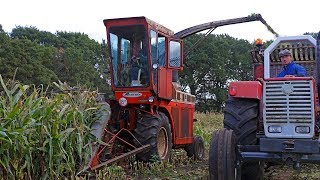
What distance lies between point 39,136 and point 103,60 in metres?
41.5

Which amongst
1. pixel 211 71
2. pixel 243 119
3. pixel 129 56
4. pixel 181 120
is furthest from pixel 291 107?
pixel 211 71

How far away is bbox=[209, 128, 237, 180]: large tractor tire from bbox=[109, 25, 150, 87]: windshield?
314 centimetres

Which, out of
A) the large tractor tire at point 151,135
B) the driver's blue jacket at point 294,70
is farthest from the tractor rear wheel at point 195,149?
the driver's blue jacket at point 294,70

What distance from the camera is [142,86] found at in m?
8.20

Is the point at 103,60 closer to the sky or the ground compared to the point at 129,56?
closer to the sky

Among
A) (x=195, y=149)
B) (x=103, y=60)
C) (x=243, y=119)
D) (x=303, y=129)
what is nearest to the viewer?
(x=303, y=129)

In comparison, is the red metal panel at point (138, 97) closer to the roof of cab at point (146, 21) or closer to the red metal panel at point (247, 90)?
the roof of cab at point (146, 21)

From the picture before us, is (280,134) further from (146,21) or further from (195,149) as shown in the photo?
(195,149)

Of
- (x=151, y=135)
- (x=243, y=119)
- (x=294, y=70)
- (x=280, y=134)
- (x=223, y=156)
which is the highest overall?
(x=294, y=70)

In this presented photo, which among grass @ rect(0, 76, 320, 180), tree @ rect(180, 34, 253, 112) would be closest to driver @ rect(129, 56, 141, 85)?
grass @ rect(0, 76, 320, 180)

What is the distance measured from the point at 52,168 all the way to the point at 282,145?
2.57 meters

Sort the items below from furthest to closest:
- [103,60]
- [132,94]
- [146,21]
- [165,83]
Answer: [103,60], [165,83], [132,94], [146,21]

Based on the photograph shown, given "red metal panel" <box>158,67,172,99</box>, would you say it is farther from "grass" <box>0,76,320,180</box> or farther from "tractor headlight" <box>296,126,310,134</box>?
"tractor headlight" <box>296,126,310,134</box>

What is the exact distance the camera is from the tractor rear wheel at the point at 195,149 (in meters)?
10.0
